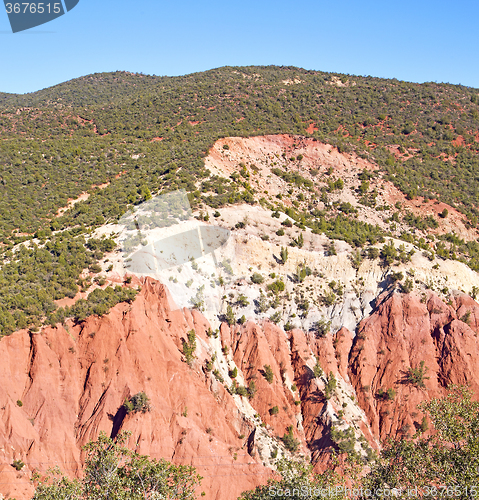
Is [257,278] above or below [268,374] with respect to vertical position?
above

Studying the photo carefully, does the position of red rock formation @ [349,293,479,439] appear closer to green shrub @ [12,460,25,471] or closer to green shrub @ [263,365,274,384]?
green shrub @ [263,365,274,384]

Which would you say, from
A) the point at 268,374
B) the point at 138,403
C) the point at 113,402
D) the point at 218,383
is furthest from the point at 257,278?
the point at 113,402

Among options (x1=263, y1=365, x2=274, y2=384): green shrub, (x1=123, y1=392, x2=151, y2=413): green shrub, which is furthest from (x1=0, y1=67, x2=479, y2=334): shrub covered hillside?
(x1=263, y1=365, x2=274, y2=384): green shrub

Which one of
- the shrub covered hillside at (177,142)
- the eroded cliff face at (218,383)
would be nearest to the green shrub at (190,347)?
the eroded cliff face at (218,383)

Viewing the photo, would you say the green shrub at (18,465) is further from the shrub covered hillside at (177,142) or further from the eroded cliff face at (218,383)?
the shrub covered hillside at (177,142)

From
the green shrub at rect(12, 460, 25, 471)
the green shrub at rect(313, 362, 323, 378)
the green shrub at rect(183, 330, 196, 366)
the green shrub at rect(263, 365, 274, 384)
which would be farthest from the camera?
the green shrub at rect(313, 362, 323, 378)

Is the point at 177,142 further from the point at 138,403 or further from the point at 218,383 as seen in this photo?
the point at 138,403
